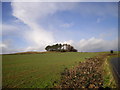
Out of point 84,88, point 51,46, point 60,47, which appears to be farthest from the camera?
point 51,46

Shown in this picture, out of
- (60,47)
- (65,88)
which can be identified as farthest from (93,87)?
(60,47)

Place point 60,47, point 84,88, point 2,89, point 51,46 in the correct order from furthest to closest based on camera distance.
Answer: point 51,46 → point 60,47 → point 2,89 → point 84,88

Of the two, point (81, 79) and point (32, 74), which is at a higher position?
point (81, 79)

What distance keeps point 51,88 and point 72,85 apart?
1.97 meters

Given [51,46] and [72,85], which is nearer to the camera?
[72,85]

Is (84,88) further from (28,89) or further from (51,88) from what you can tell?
(28,89)

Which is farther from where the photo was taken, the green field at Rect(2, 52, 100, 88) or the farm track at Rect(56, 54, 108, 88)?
the green field at Rect(2, 52, 100, 88)

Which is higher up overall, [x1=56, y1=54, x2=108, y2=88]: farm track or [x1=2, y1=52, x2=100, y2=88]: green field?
[x1=56, y1=54, x2=108, y2=88]: farm track

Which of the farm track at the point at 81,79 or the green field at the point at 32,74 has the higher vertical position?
the farm track at the point at 81,79

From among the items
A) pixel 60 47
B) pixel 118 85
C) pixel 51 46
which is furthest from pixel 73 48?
pixel 118 85

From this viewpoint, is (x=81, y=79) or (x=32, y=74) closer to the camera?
(x=81, y=79)

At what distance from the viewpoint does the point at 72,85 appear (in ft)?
29.9

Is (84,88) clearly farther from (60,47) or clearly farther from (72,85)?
(60,47)

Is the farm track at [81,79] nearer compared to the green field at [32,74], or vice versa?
the farm track at [81,79]
